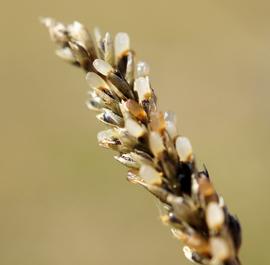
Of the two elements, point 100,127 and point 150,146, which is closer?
point 150,146

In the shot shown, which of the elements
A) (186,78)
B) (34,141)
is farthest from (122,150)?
(186,78)

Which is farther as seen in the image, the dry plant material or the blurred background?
the blurred background

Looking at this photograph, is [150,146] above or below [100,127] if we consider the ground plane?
below

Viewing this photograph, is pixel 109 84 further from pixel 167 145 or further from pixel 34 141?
pixel 34 141

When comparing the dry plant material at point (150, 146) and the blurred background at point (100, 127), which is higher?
the blurred background at point (100, 127)

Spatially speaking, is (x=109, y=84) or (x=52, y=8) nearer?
(x=109, y=84)
